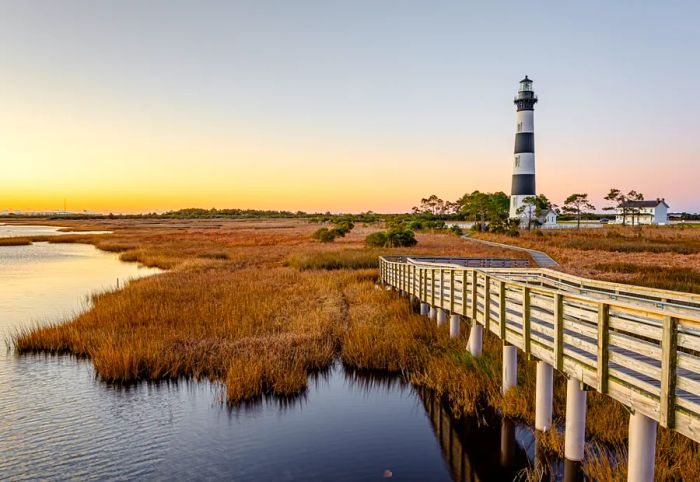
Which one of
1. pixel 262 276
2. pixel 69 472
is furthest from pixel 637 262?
pixel 69 472

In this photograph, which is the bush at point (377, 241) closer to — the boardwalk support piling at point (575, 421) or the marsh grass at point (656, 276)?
the marsh grass at point (656, 276)

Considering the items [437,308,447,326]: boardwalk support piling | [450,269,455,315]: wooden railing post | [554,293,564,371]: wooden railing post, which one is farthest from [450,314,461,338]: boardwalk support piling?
[554,293,564,371]: wooden railing post

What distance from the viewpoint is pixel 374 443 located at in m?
10.1

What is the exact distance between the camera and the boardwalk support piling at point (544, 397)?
29.8ft

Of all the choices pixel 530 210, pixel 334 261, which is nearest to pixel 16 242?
pixel 334 261

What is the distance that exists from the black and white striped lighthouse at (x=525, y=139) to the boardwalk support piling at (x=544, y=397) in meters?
63.1

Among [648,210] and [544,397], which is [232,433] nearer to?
[544,397]

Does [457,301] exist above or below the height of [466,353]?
above

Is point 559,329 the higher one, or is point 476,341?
point 559,329

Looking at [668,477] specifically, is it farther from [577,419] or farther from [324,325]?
[324,325]

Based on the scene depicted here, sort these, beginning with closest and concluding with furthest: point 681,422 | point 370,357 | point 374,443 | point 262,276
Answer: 1. point 681,422
2. point 374,443
3. point 370,357
4. point 262,276

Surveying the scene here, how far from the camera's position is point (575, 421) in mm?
8023

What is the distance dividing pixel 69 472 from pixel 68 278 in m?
25.6

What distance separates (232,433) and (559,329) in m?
6.53
